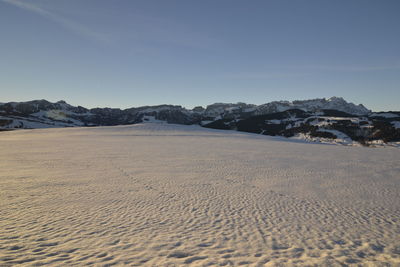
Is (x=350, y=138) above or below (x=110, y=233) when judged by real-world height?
above

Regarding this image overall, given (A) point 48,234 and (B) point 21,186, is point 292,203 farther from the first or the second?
(B) point 21,186

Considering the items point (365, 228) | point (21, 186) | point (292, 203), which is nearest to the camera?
point (365, 228)

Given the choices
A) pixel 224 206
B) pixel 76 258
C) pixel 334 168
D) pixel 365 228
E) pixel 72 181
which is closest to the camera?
pixel 76 258

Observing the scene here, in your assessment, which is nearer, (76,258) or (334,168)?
(76,258)

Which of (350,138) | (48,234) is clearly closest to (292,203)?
(48,234)

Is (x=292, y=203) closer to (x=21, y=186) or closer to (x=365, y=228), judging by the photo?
(x=365, y=228)

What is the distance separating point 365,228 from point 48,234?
14698 millimetres

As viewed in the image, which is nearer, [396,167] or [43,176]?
[43,176]

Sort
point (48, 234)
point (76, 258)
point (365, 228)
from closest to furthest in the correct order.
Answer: point (76, 258), point (48, 234), point (365, 228)

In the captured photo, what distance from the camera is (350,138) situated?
58.0 metres

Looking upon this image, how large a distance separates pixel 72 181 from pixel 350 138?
69423 millimetres

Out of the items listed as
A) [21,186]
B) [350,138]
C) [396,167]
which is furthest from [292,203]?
[350,138]

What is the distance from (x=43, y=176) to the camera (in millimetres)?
16109

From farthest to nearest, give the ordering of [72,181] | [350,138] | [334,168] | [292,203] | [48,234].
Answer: [350,138]
[334,168]
[72,181]
[292,203]
[48,234]
